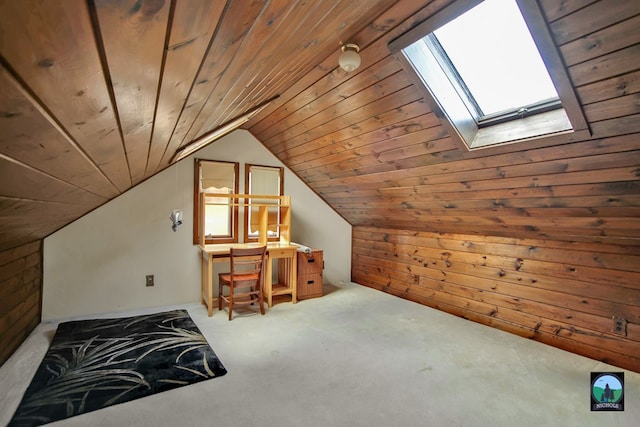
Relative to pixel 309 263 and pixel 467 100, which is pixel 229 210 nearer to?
pixel 309 263

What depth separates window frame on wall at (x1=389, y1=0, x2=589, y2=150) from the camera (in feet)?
4.95

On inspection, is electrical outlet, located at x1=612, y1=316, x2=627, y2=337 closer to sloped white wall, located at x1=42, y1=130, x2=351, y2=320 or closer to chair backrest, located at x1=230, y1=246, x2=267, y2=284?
chair backrest, located at x1=230, y1=246, x2=267, y2=284

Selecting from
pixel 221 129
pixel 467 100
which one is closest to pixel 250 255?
pixel 221 129

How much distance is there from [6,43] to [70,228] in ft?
11.3

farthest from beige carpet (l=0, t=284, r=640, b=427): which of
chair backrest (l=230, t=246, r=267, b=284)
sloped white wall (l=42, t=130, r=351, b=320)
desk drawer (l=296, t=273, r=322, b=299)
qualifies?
desk drawer (l=296, t=273, r=322, b=299)

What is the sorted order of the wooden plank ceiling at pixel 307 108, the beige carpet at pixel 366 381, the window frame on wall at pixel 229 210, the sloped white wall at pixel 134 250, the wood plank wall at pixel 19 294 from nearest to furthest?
the wooden plank ceiling at pixel 307 108, the beige carpet at pixel 366 381, the wood plank wall at pixel 19 294, the sloped white wall at pixel 134 250, the window frame on wall at pixel 229 210

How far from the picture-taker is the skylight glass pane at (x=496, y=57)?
179 centimetres

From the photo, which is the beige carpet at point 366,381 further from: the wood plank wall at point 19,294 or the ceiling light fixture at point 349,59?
the ceiling light fixture at point 349,59

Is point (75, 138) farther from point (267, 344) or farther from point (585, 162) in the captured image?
point (585, 162)

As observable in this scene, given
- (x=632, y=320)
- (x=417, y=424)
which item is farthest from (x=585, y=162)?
(x=417, y=424)

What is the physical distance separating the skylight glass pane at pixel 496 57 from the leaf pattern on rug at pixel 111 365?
8.89ft

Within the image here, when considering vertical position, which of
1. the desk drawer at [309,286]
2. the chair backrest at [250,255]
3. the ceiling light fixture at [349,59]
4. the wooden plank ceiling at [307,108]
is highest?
the ceiling light fixture at [349,59]

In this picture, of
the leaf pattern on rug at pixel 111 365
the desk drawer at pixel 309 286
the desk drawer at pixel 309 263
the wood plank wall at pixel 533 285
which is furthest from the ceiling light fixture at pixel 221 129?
the wood plank wall at pixel 533 285

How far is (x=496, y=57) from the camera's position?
2008 millimetres
